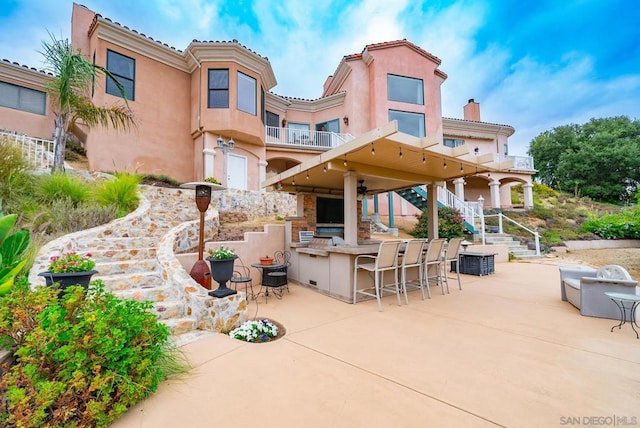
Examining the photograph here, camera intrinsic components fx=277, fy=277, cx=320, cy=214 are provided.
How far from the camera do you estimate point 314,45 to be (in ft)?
53.4

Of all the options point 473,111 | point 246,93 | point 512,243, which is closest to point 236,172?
point 246,93

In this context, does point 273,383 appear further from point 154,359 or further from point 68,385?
point 68,385

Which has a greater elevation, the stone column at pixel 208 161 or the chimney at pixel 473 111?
the chimney at pixel 473 111

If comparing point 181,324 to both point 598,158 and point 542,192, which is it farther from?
point 598,158

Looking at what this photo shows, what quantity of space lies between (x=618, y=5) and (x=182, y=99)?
52.1 ft

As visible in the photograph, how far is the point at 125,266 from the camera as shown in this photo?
445 cm

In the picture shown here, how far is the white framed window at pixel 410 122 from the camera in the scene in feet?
46.6

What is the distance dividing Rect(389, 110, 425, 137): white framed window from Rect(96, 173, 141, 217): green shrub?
11.8 meters

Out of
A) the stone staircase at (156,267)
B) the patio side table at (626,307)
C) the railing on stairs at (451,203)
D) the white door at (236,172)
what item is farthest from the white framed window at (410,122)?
the patio side table at (626,307)

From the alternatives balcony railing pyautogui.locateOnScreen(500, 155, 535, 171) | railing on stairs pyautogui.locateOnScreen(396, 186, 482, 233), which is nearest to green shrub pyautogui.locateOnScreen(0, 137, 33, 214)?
railing on stairs pyautogui.locateOnScreen(396, 186, 482, 233)

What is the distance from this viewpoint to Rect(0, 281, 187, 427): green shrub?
1738 mm

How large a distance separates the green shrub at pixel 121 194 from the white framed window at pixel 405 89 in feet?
39.7

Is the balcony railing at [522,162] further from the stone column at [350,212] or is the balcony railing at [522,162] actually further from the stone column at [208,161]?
the stone column at [208,161]

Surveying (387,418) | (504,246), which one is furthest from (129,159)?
(504,246)
